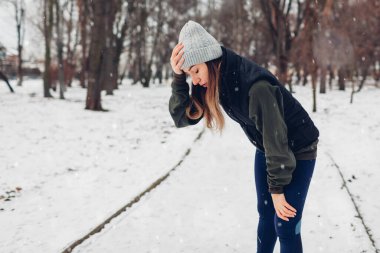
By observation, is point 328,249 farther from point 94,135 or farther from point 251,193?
point 94,135

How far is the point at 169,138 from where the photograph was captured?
959cm

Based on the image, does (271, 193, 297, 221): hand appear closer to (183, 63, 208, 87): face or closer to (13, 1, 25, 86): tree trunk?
(183, 63, 208, 87): face

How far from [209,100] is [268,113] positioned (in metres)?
0.45

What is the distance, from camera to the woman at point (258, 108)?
6.77 ft

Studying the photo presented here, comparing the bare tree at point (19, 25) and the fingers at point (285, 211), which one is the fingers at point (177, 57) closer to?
the fingers at point (285, 211)

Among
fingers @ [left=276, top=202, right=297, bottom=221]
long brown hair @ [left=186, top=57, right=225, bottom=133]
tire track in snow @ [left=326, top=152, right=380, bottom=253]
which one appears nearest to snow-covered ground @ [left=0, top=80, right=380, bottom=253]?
tire track in snow @ [left=326, top=152, right=380, bottom=253]

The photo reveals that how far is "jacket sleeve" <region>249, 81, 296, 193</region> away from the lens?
2023 millimetres

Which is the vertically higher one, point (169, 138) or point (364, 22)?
point (364, 22)

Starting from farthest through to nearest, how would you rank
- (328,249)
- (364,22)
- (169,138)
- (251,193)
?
1. (364,22)
2. (169,138)
3. (251,193)
4. (328,249)

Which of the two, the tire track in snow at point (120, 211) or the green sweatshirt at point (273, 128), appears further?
the tire track in snow at point (120, 211)

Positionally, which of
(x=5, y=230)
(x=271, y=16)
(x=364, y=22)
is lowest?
(x=5, y=230)

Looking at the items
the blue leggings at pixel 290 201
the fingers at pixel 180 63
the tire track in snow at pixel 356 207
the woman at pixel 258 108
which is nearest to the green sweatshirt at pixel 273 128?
the woman at pixel 258 108

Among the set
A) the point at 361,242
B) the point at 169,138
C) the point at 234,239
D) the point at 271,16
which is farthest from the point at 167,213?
the point at 271,16

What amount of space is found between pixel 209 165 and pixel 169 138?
2943 mm
